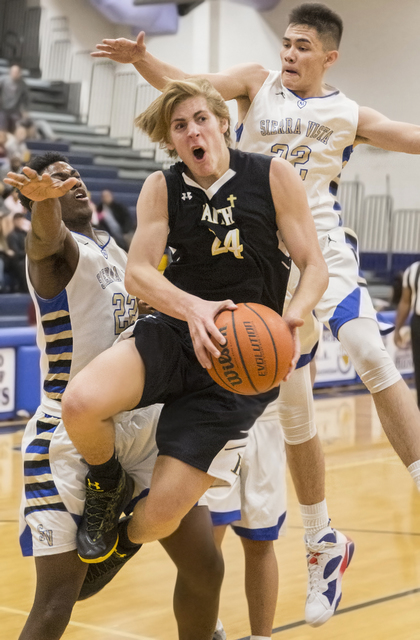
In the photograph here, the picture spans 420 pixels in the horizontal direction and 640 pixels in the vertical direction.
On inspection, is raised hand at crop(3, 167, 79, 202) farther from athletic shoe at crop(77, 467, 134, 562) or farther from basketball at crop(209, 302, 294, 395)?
athletic shoe at crop(77, 467, 134, 562)

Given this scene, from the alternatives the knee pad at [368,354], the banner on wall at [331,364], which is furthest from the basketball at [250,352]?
the banner on wall at [331,364]

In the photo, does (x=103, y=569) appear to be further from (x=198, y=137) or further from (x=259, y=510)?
(x=198, y=137)

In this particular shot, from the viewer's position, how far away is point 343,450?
860 centimetres

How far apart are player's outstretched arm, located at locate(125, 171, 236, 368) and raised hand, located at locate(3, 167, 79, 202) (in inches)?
11.9

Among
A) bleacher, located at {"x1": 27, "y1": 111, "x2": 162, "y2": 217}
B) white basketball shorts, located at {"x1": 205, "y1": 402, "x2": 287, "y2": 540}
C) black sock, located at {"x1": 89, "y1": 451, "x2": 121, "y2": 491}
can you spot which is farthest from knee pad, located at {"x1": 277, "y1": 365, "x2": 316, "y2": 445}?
bleacher, located at {"x1": 27, "y1": 111, "x2": 162, "y2": 217}

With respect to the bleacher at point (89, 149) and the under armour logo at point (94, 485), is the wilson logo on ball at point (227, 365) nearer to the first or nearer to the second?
the under armour logo at point (94, 485)

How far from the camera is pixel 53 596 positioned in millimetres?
3088

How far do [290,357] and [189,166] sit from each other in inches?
30.7

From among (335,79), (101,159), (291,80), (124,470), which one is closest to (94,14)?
(101,159)

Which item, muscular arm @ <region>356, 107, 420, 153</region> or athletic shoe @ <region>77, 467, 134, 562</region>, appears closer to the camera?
athletic shoe @ <region>77, 467, 134, 562</region>

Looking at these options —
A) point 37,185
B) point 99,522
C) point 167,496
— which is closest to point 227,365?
point 167,496

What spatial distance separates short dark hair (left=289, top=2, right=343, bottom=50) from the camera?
4.02 m

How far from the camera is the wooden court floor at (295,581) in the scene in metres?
4.30

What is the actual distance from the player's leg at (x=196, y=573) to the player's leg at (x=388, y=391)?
83cm
